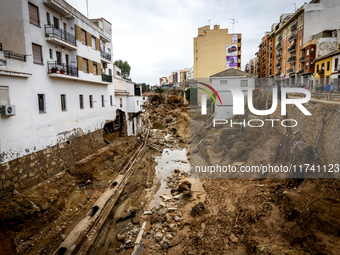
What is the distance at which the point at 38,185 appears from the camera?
11633 mm

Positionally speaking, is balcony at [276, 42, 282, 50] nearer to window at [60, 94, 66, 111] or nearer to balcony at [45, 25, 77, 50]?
balcony at [45, 25, 77, 50]

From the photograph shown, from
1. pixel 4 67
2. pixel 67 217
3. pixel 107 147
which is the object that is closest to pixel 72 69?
pixel 4 67

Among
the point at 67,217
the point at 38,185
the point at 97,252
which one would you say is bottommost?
the point at 97,252

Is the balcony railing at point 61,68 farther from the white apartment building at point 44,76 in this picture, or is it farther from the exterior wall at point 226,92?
the exterior wall at point 226,92

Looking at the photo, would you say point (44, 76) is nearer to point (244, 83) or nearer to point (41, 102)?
point (41, 102)

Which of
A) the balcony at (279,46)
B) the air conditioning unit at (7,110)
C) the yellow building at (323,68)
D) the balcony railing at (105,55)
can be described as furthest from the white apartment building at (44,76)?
the balcony at (279,46)

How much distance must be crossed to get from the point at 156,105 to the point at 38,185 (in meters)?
53.6

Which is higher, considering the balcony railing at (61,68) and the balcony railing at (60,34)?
the balcony railing at (60,34)

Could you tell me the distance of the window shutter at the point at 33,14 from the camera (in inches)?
473

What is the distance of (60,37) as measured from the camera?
14.6 meters

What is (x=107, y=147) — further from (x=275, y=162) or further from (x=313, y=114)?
(x=313, y=114)

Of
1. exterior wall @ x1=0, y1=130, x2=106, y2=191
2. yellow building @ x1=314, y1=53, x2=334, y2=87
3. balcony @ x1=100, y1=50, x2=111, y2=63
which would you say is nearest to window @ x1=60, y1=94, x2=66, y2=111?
exterior wall @ x1=0, y1=130, x2=106, y2=191

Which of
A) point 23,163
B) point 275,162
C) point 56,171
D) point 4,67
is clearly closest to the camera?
point 4,67

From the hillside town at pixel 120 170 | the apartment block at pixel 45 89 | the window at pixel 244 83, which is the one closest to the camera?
the hillside town at pixel 120 170
